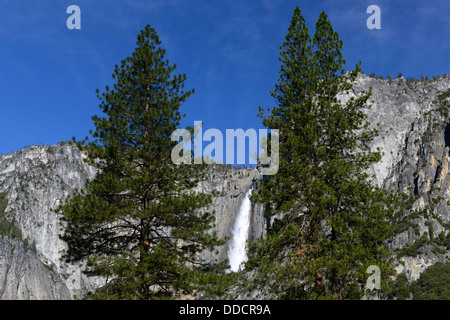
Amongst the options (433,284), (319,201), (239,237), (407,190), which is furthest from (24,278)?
(319,201)

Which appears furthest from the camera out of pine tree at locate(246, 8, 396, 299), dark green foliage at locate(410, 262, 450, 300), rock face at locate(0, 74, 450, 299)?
rock face at locate(0, 74, 450, 299)

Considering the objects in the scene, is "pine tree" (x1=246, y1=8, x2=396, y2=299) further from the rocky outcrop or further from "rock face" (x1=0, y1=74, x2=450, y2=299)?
the rocky outcrop

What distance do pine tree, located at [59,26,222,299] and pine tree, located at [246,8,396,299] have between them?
3.67 meters

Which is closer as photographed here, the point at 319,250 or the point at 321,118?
the point at 319,250

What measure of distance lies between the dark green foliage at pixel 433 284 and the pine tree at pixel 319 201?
105 meters

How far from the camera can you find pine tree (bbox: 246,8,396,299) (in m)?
17.2

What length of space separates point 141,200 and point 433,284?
120412 millimetres

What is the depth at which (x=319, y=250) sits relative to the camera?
1738cm

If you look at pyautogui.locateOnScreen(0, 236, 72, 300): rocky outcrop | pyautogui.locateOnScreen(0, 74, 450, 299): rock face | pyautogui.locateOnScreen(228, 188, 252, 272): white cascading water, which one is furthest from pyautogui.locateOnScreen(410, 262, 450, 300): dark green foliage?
pyautogui.locateOnScreen(0, 236, 72, 300): rocky outcrop

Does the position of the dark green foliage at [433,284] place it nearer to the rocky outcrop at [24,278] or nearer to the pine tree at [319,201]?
the pine tree at [319,201]
